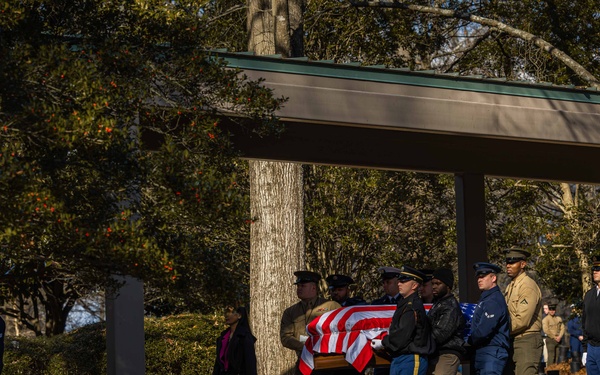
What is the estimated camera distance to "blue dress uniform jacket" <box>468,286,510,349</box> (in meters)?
9.70

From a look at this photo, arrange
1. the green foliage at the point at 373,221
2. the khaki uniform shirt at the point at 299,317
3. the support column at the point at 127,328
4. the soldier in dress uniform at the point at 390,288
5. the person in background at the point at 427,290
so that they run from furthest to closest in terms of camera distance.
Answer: the green foliage at the point at 373,221, the soldier in dress uniform at the point at 390,288, the khaki uniform shirt at the point at 299,317, the person in background at the point at 427,290, the support column at the point at 127,328

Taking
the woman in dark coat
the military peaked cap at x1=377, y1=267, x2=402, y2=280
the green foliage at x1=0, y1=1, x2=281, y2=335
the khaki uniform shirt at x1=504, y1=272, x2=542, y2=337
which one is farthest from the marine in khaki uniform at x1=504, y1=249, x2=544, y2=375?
the green foliage at x1=0, y1=1, x2=281, y2=335

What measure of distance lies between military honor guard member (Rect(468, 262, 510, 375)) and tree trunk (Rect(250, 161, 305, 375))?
365 cm

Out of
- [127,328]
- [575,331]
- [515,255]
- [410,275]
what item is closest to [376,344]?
[410,275]

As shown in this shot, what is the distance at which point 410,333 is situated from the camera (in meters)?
9.02

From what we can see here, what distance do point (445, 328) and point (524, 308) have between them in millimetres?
1338

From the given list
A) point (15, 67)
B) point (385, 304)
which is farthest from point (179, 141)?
point (385, 304)

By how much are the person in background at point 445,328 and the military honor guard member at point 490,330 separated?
0.94 feet

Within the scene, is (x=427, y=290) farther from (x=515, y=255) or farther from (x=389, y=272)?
(x=515, y=255)

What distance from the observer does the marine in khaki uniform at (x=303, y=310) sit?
10.7 metres

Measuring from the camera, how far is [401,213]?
69.5 ft

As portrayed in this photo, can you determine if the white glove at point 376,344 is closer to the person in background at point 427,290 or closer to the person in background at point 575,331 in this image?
the person in background at point 427,290

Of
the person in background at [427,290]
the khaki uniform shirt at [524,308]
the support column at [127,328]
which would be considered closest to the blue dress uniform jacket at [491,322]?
the khaki uniform shirt at [524,308]

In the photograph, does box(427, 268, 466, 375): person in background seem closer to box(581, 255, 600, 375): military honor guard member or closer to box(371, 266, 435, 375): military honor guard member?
box(371, 266, 435, 375): military honor guard member
